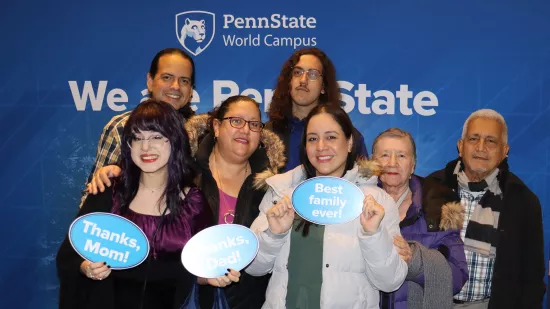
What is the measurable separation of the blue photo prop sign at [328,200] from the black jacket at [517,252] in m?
1.25

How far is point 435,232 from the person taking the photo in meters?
2.90

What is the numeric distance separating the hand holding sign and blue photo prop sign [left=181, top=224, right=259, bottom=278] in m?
0.47

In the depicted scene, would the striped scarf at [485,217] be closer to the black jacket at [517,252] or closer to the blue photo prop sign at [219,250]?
Answer: the black jacket at [517,252]

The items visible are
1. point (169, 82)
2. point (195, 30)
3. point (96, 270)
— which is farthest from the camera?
point (195, 30)

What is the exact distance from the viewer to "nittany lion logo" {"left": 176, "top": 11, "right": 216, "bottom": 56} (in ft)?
14.8

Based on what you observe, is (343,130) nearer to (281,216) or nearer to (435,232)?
(281,216)

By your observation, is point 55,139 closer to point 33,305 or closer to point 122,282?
point 33,305

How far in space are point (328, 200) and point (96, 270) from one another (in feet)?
3.26

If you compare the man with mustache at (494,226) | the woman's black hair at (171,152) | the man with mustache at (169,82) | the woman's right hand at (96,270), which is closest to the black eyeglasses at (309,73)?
the man with mustache at (169,82)

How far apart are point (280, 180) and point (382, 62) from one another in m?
1.91

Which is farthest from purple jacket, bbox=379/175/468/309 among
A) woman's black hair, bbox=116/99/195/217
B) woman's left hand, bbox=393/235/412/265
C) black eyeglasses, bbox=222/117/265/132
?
woman's black hair, bbox=116/99/195/217

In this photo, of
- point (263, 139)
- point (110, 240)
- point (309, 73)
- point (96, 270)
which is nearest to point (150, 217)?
point (110, 240)

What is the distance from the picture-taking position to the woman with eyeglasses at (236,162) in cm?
300

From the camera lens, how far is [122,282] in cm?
255
